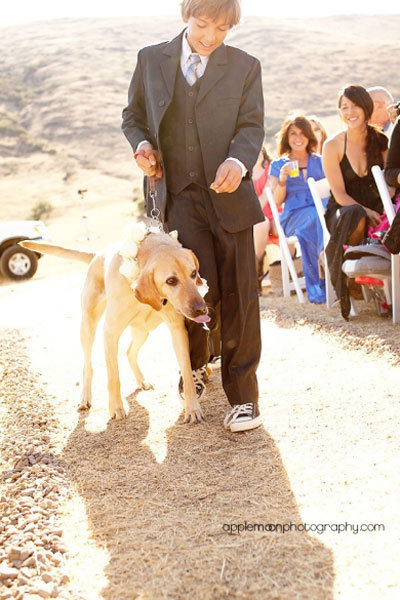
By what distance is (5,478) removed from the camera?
11.4ft

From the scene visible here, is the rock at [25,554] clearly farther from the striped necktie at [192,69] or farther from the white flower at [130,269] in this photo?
the striped necktie at [192,69]

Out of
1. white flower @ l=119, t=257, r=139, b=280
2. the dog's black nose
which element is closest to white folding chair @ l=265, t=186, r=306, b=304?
white flower @ l=119, t=257, r=139, b=280

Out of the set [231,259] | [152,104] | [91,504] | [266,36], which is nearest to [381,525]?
[91,504]

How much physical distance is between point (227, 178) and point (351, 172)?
3.39m

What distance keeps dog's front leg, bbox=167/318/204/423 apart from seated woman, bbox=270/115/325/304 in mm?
4029

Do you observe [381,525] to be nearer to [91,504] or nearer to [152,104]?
[91,504]

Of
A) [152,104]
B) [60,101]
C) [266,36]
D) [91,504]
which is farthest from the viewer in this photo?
[266,36]

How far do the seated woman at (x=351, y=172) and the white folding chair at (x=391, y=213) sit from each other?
408mm

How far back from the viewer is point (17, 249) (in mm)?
13609

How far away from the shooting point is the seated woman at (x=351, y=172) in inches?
246

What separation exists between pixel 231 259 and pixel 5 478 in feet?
5.32

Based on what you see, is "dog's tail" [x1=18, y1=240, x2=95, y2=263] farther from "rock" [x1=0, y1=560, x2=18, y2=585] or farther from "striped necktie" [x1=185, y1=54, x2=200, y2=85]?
"rock" [x1=0, y1=560, x2=18, y2=585]

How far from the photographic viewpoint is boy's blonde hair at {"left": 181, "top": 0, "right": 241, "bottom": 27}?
328 centimetres

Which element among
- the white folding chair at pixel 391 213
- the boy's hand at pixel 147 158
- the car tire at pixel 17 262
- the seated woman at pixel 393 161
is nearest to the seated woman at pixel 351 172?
the white folding chair at pixel 391 213
